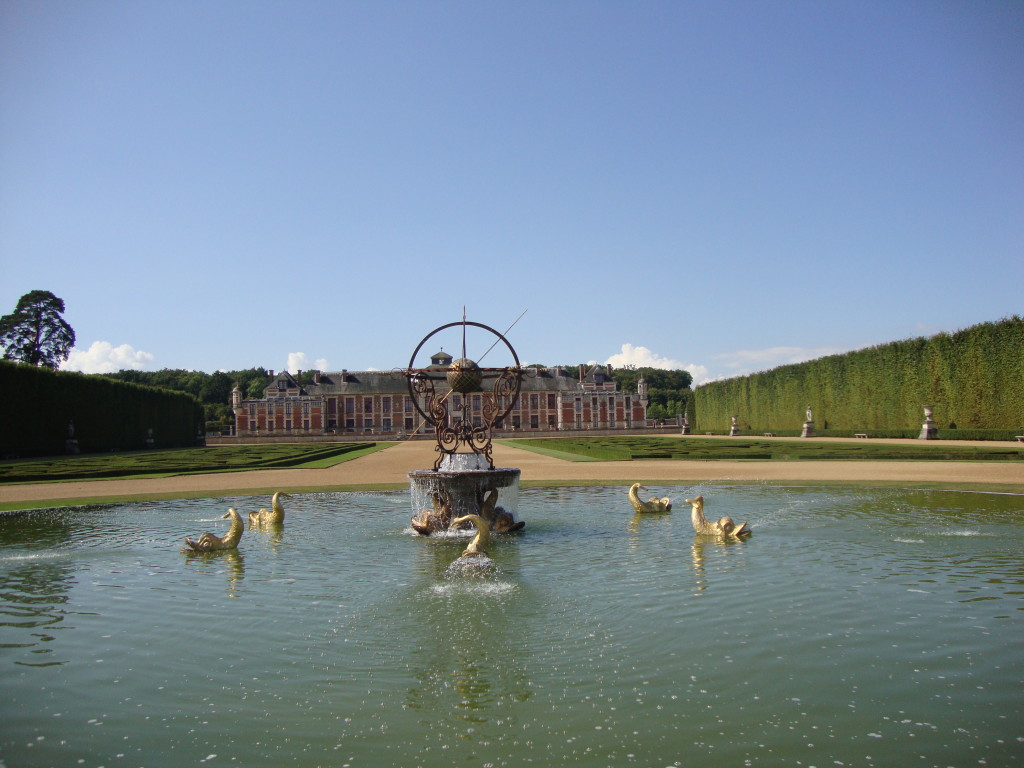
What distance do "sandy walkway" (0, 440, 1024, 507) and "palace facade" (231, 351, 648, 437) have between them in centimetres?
6346

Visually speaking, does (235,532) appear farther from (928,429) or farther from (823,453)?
(928,429)

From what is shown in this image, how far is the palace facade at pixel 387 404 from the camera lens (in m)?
87.1

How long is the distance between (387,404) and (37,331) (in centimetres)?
3737

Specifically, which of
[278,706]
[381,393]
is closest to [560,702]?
[278,706]

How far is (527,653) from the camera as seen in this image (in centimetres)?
550

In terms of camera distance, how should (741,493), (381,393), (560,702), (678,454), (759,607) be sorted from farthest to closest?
(381,393) < (678,454) < (741,493) < (759,607) < (560,702)

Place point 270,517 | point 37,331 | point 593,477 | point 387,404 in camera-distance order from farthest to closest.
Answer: point 387,404 < point 37,331 < point 593,477 < point 270,517

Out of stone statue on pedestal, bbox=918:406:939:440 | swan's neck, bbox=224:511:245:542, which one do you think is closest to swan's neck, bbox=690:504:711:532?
swan's neck, bbox=224:511:245:542

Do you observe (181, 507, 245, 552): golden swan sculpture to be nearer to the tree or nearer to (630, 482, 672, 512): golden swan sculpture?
(630, 482, 672, 512): golden swan sculpture

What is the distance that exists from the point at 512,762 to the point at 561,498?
1171 cm

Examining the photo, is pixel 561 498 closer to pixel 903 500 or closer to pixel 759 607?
pixel 903 500

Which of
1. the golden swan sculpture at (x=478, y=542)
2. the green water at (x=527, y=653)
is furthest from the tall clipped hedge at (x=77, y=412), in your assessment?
the golden swan sculpture at (x=478, y=542)

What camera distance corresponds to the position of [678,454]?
93.2 feet

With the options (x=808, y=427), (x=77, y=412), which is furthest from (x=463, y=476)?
(x=808, y=427)
